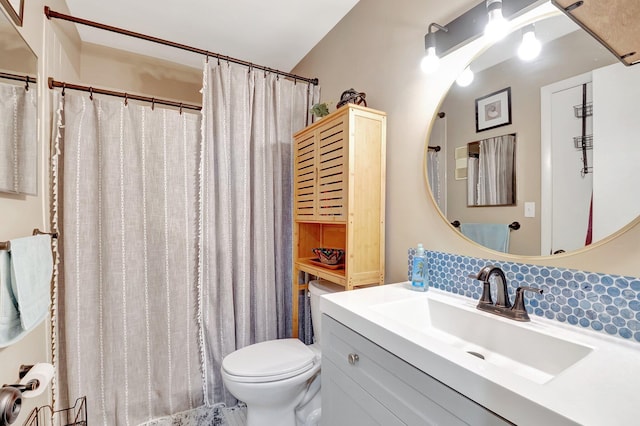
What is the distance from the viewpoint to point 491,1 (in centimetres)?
100

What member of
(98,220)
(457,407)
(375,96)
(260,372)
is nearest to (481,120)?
(375,96)

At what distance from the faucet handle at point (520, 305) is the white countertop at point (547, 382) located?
1.2 inches

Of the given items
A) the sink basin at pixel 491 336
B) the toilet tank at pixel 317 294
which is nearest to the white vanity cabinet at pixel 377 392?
the sink basin at pixel 491 336

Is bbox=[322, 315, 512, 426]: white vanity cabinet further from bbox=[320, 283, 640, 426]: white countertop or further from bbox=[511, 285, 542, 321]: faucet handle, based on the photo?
bbox=[511, 285, 542, 321]: faucet handle

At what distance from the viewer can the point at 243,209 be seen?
73.8 inches

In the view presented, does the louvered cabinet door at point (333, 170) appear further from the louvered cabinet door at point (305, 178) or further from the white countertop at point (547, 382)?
the white countertop at point (547, 382)

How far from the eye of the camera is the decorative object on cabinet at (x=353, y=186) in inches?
54.0

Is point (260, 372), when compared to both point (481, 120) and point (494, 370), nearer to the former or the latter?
point (494, 370)

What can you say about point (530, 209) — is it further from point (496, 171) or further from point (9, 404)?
point (9, 404)

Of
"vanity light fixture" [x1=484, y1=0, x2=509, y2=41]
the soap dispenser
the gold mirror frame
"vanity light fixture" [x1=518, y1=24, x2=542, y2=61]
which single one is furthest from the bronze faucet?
the gold mirror frame

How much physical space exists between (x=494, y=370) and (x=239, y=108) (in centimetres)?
187

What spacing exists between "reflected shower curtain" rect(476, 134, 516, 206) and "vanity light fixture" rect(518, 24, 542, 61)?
27cm

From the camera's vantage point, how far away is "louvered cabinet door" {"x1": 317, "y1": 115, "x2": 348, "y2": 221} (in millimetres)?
1398

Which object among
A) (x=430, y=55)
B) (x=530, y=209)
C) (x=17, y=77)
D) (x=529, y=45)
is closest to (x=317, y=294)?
(x=530, y=209)
